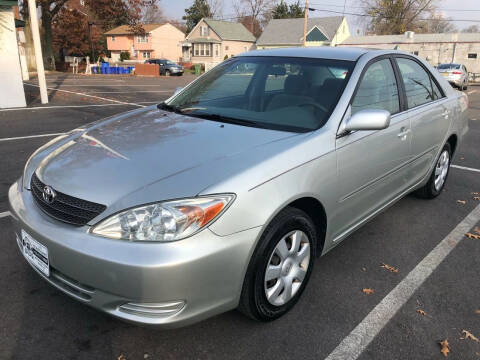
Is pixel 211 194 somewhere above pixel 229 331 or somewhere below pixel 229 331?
above

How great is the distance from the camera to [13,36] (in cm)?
1062

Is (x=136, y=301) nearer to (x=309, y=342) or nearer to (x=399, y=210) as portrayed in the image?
(x=309, y=342)

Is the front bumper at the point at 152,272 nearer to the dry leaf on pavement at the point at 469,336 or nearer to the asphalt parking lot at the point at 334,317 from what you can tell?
the asphalt parking lot at the point at 334,317

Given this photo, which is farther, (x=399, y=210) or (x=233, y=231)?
(x=399, y=210)

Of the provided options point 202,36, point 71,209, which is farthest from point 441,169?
point 202,36

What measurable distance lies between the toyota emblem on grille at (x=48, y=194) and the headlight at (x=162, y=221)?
415 millimetres

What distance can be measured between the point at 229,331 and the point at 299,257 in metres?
0.64

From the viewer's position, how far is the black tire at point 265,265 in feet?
7.29

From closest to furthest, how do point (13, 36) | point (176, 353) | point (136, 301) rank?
point (136, 301) < point (176, 353) < point (13, 36)

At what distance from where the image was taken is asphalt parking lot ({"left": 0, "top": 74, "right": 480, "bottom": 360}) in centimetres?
231

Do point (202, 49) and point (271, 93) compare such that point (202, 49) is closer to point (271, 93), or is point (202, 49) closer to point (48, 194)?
point (271, 93)

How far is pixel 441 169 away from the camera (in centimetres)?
479

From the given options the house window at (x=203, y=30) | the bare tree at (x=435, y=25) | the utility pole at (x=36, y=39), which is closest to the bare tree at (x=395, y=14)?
the bare tree at (x=435, y=25)

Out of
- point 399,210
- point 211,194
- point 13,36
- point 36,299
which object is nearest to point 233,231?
point 211,194
